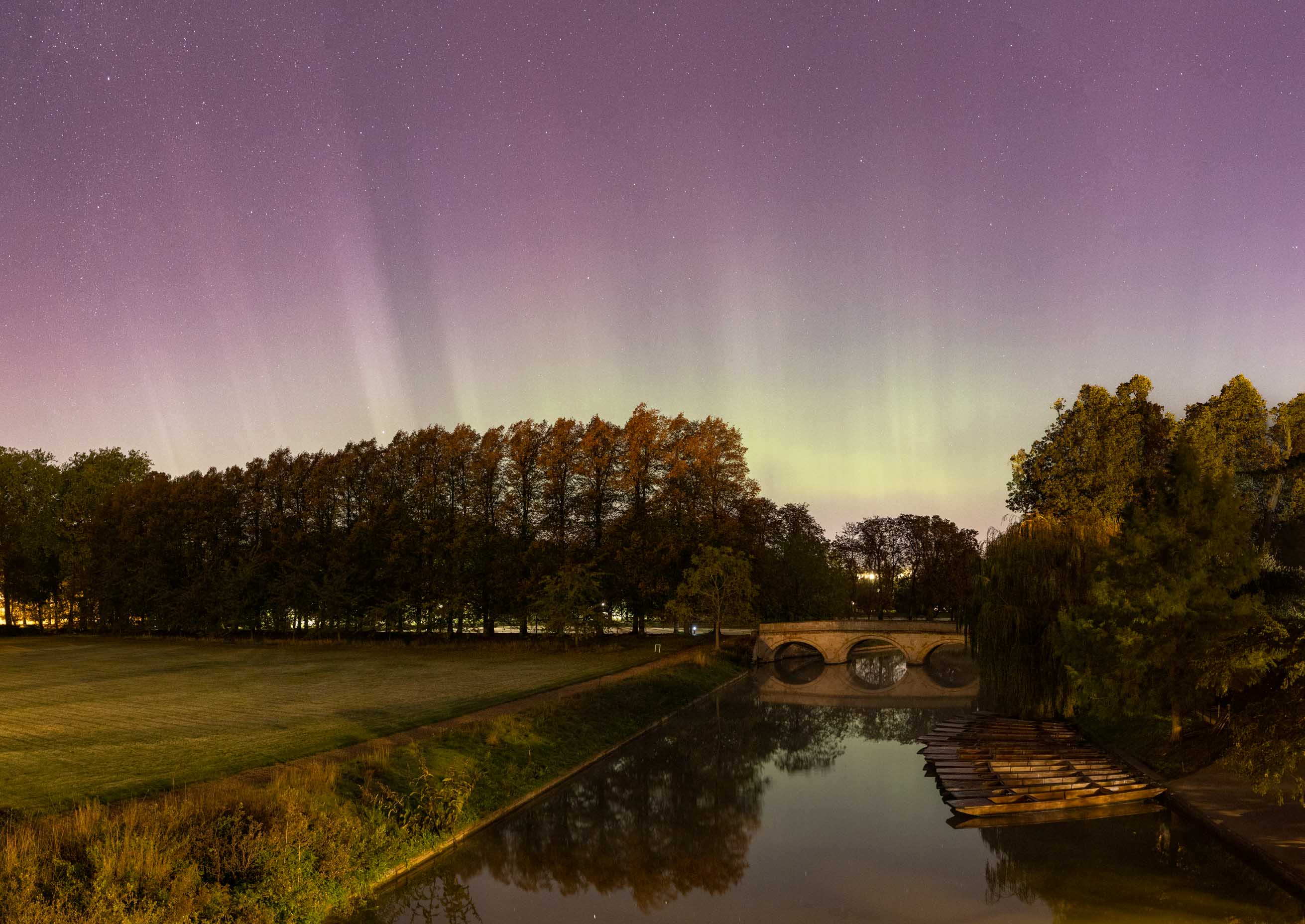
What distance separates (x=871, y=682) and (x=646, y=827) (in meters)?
44.7

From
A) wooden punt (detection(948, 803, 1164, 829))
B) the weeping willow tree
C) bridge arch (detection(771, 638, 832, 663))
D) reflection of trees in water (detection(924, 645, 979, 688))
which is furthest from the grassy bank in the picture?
bridge arch (detection(771, 638, 832, 663))

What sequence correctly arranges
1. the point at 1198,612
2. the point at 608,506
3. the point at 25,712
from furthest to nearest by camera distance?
the point at 608,506
the point at 25,712
the point at 1198,612

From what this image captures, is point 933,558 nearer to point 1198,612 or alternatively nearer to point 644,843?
point 1198,612

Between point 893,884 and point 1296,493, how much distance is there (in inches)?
1533

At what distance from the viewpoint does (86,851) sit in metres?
14.8

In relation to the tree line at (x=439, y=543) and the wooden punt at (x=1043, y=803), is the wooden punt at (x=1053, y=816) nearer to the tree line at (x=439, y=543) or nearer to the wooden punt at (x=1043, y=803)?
the wooden punt at (x=1043, y=803)

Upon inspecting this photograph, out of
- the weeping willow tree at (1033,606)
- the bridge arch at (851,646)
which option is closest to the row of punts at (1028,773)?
A: the weeping willow tree at (1033,606)

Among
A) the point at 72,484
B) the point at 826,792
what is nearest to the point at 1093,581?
the point at 826,792

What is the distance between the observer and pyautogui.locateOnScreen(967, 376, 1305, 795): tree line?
66.0 feet

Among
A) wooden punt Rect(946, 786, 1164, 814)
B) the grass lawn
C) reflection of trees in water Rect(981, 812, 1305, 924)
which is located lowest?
reflection of trees in water Rect(981, 812, 1305, 924)

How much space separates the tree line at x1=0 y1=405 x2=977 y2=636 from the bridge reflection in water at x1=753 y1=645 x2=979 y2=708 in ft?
19.7

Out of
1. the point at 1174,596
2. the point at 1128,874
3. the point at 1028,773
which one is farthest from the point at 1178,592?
the point at 1128,874

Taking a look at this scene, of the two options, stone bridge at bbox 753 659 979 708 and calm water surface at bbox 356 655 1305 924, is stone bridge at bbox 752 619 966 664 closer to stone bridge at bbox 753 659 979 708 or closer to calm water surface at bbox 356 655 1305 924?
stone bridge at bbox 753 659 979 708

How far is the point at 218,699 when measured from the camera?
4044 cm
